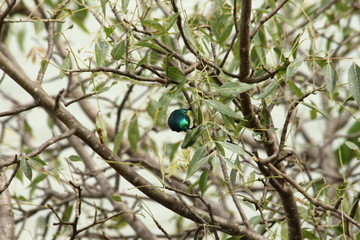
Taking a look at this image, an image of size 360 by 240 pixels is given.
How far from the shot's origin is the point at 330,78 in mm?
968

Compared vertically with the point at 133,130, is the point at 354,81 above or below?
below

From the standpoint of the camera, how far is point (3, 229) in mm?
1376

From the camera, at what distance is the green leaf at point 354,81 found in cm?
98

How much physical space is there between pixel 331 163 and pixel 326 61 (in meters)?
1.67

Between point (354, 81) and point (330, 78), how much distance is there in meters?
0.04

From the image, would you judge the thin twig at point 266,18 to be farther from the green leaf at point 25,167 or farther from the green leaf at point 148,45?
the green leaf at point 25,167

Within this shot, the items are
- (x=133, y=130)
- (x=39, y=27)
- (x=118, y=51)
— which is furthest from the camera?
(x=133, y=130)

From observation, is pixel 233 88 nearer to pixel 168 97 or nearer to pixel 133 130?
pixel 168 97

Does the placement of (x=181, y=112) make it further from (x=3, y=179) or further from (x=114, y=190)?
(x=114, y=190)

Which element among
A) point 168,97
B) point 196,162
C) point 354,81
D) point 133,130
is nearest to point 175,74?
point 168,97

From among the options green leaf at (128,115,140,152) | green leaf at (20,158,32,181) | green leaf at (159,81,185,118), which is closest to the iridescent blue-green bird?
green leaf at (159,81,185,118)

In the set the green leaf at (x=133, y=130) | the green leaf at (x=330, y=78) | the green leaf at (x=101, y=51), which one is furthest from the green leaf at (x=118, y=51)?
the green leaf at (x=133, y=130)

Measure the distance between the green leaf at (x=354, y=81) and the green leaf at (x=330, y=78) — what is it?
0.09 feet

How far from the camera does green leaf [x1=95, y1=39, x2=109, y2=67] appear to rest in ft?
3.40
